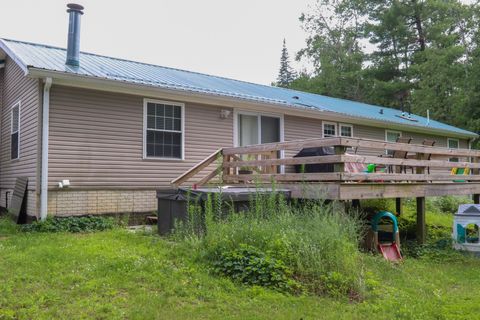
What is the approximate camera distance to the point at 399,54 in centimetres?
3097

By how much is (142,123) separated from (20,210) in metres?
3.10

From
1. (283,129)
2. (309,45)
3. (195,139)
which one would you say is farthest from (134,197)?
(309,45)

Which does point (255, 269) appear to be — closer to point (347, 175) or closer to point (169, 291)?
point (169, 291)

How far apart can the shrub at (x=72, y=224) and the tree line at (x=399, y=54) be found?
20.8 meters

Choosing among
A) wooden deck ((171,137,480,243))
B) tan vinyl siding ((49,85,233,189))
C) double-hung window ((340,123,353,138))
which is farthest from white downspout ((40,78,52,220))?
double-hung window ((340,123,353,138))

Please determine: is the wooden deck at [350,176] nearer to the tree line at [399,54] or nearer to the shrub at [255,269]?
the shrub at [255,269]

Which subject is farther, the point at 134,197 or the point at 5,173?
the point at 5,173

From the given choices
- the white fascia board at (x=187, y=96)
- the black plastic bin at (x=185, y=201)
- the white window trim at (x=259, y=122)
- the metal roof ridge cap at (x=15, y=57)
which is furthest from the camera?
the white window trim at (x=259, y=122)

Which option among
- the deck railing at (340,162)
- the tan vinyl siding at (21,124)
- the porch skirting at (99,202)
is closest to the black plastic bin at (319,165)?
the deck railing at (340,162)

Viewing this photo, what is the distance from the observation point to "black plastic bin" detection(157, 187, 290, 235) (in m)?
6.60

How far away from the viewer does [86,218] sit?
26.5 feet

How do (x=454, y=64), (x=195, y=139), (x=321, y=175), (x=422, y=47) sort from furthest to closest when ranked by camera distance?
(x=422, y=47)
(x=454, y=64)
(x=195, y=139)
(x=321, y=175)

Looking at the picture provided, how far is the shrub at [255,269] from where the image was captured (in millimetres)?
4305

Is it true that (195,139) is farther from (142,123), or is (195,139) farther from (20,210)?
(20,210)
